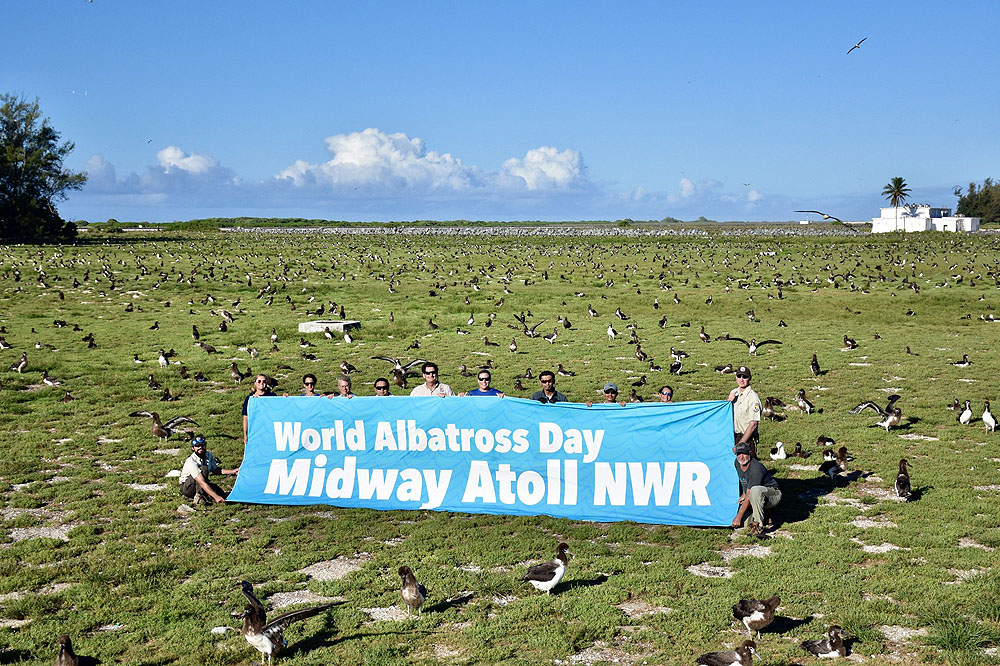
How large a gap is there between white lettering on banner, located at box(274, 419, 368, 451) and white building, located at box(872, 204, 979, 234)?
149755 millimetres

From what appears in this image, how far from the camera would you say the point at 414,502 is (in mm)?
13859

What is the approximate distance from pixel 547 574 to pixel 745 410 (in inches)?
223

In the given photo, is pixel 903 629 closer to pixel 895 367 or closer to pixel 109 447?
pixel 109 447

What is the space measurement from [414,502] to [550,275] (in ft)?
160

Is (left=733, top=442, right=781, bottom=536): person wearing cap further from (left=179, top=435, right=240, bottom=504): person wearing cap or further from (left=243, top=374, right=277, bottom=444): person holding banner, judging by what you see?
(left=179, top=435, right=240, bottom=504): person wearing cap

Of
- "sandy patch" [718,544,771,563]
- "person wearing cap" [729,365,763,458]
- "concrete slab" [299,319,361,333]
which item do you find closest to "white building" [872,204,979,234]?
"concrete slab" [299,319,361,333]

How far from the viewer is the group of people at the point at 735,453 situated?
12477mm

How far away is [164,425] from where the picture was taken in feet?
64.5

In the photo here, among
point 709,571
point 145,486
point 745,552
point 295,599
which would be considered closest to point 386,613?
point 295,599

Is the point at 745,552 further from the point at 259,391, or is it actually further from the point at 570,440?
the point at 259,391

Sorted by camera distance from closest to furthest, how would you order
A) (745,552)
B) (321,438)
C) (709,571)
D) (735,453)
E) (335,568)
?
1. (709,571)
2. (335,568)
3. (745,552)
4. (735,453)
5. (321,438)

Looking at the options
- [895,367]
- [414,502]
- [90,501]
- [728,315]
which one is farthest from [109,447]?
[728,315]

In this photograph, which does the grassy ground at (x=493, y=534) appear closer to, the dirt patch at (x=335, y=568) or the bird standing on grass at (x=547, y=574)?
the dirt patch at (x=335, y=568)

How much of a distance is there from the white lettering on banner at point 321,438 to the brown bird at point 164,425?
18.9ft
